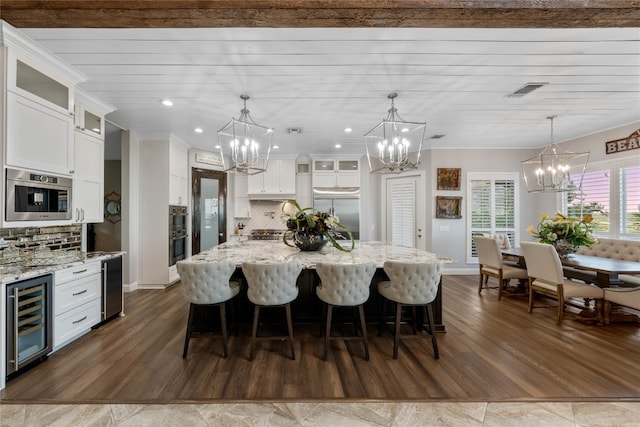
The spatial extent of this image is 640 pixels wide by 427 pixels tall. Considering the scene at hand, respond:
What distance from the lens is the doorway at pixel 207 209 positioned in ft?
18.8

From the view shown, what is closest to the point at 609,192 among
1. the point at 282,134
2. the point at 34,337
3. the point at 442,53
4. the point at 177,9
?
the point at 442,53

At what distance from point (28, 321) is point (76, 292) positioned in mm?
525

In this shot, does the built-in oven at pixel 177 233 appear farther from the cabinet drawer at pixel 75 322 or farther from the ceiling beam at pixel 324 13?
the ceiling beam at pixel 324 13

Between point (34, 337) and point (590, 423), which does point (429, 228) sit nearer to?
point (590, 423)

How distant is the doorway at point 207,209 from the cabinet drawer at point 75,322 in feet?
8.37

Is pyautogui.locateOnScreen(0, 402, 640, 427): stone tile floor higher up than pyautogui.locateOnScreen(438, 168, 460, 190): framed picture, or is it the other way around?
pyautogui.locateOnScreen(438, 168, 460, 190): framed picture

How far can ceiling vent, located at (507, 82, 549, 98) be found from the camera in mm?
3049

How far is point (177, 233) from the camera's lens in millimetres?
5164

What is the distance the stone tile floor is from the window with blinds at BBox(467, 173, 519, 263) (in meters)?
4.16

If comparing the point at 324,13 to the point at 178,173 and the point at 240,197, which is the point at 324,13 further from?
the point at 240,197

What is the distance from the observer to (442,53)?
245cm

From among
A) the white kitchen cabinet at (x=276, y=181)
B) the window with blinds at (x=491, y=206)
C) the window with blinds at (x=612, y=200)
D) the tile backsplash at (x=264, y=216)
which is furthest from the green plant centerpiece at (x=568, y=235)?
the tile backsplash at (x=264, y=216)

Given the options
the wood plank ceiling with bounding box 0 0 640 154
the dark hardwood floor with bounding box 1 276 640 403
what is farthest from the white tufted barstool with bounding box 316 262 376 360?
the wood plank ceiling with bounding box 0 0 640 154

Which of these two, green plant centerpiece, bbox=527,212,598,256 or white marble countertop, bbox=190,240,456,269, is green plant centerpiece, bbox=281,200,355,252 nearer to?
white marble countertop, bbox=190,240,456,269
